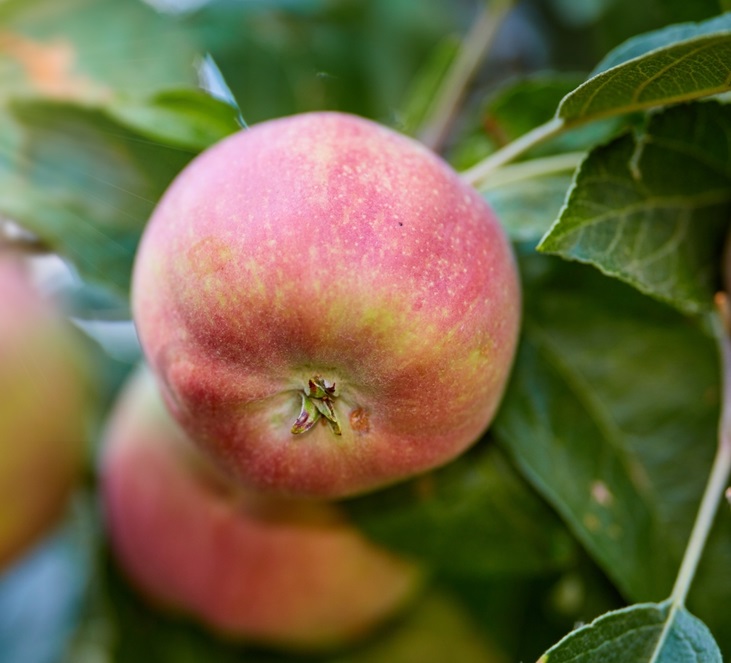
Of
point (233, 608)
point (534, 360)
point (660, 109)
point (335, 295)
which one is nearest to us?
point (335, 295)

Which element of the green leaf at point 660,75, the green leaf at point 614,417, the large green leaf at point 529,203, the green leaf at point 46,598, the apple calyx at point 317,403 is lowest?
the green leaf at point 46,598

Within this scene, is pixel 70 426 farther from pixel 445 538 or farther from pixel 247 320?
pixel 247 320

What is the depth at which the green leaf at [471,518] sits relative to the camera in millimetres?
713

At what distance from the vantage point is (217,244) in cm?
45

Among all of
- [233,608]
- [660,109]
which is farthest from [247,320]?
[233,608]

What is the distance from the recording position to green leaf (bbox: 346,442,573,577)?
Answer: 713 mm

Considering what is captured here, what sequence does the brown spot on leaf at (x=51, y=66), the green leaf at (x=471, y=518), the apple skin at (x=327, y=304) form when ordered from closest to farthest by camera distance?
the apple skin at (x=327, y=304) < the green leaf at (x=471, y=518) < the brown spot on leaf at (x=51, y=66)

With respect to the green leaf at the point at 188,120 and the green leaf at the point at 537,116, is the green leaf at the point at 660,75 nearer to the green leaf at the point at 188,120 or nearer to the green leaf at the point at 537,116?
the green leaf at the point at 537,116

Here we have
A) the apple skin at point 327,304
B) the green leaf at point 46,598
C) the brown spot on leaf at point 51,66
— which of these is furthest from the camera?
the green leaf at point 46,598

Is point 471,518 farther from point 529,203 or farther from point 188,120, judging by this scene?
point 188,120

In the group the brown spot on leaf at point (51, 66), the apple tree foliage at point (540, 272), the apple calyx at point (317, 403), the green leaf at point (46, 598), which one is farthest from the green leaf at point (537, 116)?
the green leaf at point (46, 598)

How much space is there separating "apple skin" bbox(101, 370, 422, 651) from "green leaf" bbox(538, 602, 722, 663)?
11.8 inches

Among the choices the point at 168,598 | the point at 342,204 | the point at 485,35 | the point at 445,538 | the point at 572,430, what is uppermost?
the point at 342,204

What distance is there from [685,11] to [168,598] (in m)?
0.67
